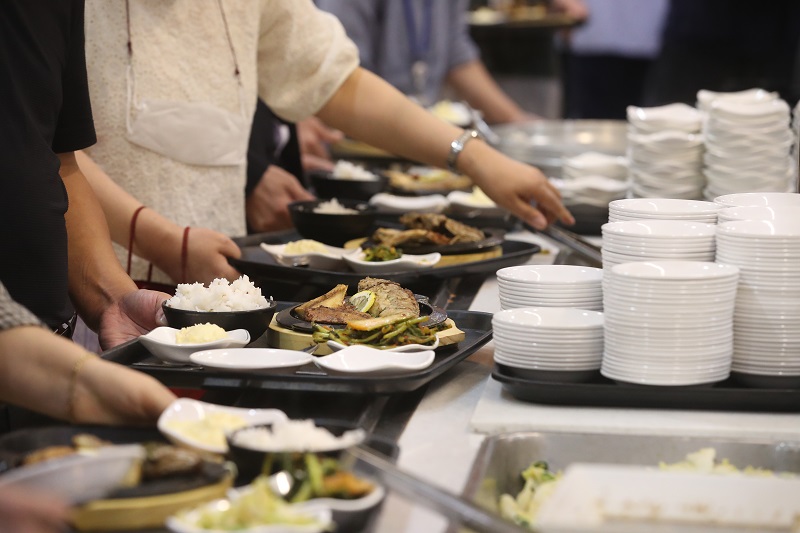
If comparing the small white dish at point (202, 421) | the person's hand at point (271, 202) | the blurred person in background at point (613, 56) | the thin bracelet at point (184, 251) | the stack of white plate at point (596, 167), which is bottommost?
the blurred person in background at point (613, 56)

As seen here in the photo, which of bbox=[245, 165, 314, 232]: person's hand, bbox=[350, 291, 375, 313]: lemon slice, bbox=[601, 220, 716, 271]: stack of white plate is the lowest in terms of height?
bbox=[245, 165, 314, 232]: person's hand

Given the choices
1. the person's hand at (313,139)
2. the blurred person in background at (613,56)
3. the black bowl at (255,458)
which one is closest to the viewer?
the black bowl at (255,458)

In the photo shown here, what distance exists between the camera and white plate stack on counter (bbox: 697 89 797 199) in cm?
299

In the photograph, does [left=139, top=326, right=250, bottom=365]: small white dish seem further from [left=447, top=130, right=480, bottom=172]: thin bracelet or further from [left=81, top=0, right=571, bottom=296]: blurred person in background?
[left=447, top=130, right=480, bottom=172]: thin bracelet

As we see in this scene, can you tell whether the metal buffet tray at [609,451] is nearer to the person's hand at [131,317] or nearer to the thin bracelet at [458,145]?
the person's hand at [131,317]

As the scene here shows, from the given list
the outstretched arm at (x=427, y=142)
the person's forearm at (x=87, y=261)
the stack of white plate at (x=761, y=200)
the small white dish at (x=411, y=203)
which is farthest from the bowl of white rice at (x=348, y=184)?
the stack of white plate at (x=761, y=200)

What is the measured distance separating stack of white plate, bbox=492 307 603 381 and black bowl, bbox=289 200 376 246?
1.19 meters

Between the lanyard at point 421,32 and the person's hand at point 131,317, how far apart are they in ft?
13.2

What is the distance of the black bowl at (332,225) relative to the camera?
2.80m

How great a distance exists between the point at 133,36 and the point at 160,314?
1021 millimetres

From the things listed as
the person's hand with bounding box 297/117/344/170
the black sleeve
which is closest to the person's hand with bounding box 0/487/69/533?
the black sleeve

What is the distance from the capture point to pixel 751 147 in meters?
2.99

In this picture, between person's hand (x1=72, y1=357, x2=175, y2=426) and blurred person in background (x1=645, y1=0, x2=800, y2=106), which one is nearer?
person's hand (x1=72, y1=357, x2=175, y2=426)

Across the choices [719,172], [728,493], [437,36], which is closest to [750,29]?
[437,36]
